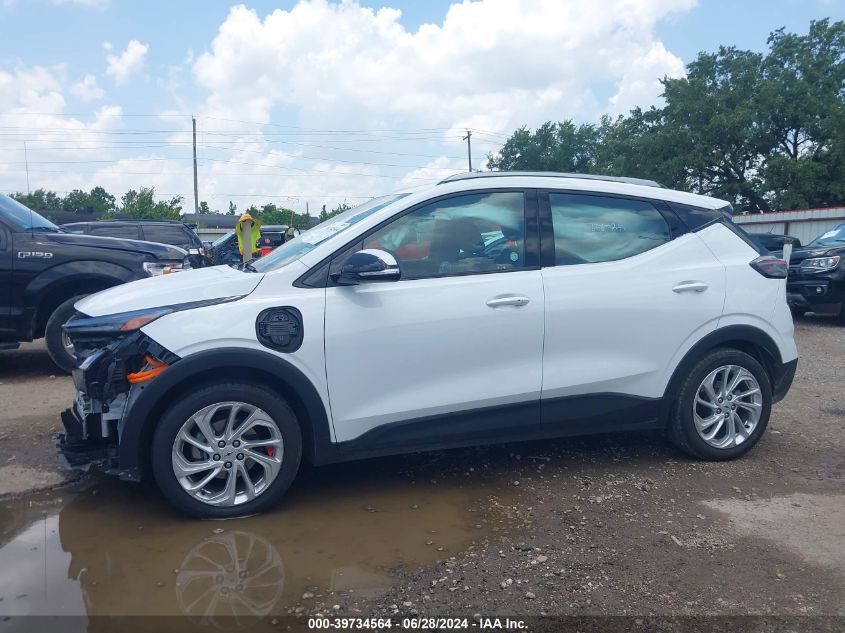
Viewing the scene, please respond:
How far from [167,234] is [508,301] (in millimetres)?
12674

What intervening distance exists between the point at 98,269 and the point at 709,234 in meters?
5.69

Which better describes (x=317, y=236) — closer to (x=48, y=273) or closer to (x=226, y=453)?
(x=226, y=453)

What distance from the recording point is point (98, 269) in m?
7.50

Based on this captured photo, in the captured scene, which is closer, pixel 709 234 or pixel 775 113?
pixel 709 234

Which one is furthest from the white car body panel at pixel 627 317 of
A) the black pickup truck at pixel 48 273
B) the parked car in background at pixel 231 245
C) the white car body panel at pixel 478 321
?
the parked car in background at pixel 231 245

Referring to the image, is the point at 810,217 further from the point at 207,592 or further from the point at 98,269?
the point at 207,592

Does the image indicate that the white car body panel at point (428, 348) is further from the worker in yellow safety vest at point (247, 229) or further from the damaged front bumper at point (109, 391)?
the worker in yellow safety vest at point (247, 229)

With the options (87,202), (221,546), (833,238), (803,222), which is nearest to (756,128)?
Result: (803,222)

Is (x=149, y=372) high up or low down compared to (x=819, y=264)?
down

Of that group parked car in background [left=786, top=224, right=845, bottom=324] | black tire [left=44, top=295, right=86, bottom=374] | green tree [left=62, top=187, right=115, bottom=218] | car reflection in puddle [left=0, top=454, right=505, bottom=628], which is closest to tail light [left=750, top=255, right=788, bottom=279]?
car reflection in puddle [left=0, top=454, right=505, bottom=628]

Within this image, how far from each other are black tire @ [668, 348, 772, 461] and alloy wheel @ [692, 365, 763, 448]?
3 centimetres

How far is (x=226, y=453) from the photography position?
403 cm

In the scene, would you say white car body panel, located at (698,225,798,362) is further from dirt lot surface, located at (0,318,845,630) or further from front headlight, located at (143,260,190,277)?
front headlight, located at (143,260,190,277)

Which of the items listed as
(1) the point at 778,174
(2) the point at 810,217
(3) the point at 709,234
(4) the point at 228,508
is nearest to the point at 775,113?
(1) the point at 778,174
